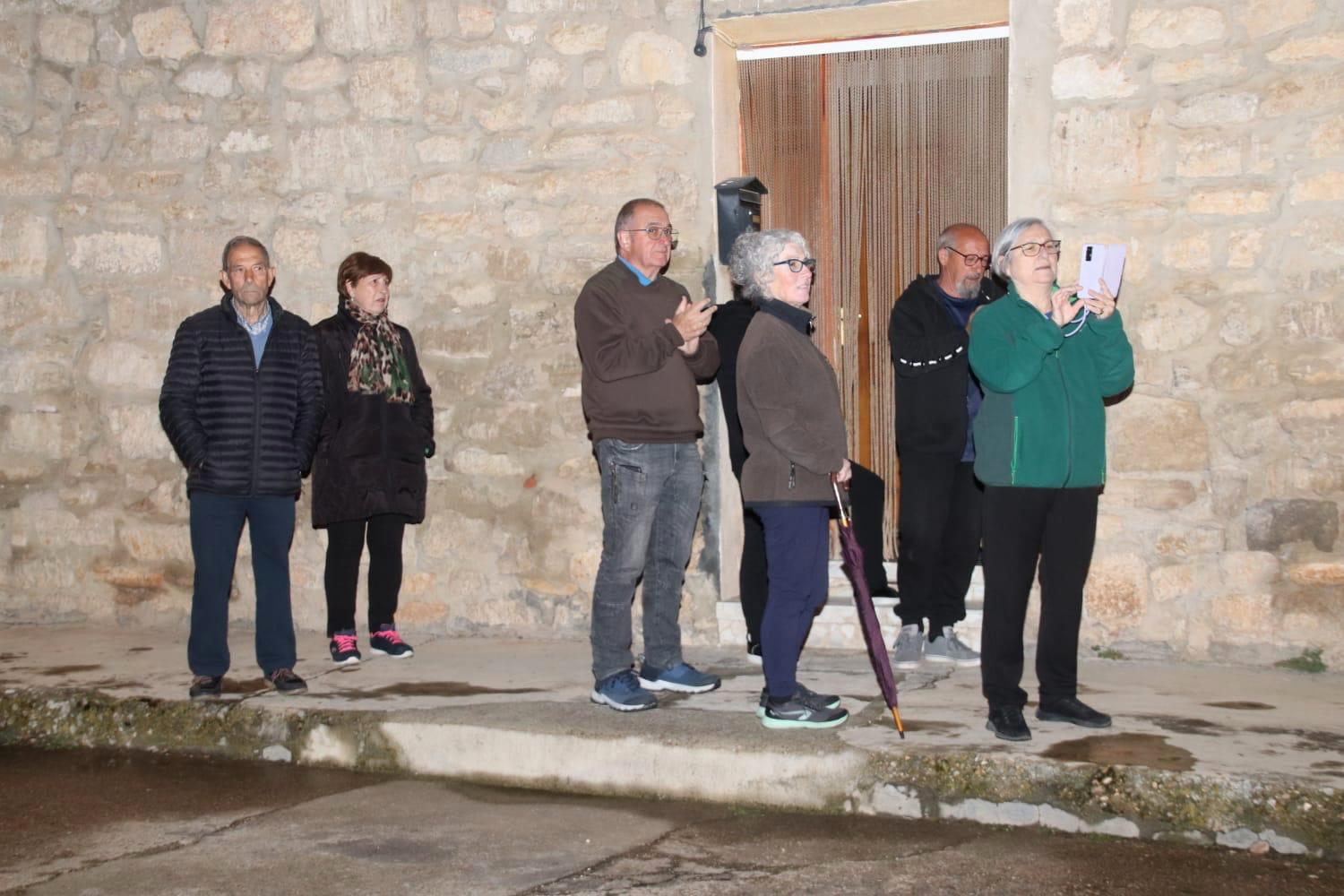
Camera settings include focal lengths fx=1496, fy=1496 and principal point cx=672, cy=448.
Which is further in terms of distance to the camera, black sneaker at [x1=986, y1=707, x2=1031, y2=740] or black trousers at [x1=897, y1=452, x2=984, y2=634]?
black trousers at [x1=897, y1=452, x2=984, y2=634]

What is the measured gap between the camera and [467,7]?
6.61 meters

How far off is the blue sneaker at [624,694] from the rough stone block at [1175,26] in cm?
310

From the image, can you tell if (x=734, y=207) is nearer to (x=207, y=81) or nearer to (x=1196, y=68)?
(x=1196, y=68)

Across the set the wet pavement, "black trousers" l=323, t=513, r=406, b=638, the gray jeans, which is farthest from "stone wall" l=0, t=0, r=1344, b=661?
the wet pavement

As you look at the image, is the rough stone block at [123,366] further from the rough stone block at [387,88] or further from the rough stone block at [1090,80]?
the rough stone block at [1090,80]

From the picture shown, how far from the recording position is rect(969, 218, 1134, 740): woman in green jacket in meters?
4.59

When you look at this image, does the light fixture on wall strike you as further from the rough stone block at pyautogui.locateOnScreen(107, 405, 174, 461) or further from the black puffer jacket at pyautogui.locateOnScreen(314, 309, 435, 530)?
the rough stone block at pyautogui.locateOnScreen(107, 405, 174, 461)

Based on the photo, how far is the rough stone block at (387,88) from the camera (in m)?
6.71

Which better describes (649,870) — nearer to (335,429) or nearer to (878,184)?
(335,429)

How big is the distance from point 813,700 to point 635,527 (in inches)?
33.7

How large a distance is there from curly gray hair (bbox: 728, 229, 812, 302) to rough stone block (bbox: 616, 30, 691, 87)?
67.1 inches

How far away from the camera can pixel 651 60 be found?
6.38 metres

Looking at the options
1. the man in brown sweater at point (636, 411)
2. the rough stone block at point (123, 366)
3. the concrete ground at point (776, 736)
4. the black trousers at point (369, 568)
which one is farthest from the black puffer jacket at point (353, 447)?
the rough stone block at point (123, 366)

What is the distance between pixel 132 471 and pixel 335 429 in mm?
1537
